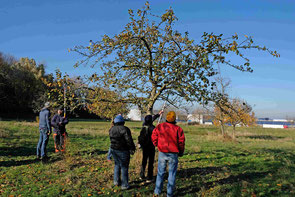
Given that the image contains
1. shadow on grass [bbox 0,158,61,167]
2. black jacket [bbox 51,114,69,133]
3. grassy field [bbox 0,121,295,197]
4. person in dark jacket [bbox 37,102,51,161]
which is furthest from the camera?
black jacket [bbox 51,114,69,133]

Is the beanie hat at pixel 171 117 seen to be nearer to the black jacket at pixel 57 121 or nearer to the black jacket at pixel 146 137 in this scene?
the black jacket at pixel 146 137

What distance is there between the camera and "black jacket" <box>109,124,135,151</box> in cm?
614

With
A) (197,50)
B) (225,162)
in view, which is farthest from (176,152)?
(225,162)

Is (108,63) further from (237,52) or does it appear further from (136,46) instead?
(237,52)

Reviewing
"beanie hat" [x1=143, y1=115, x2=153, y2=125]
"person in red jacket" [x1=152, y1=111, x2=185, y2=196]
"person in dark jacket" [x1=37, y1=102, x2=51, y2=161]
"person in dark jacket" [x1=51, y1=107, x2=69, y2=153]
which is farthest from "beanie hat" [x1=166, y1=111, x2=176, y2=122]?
"person in dark jacket" [x1=51, y1=107, x2=69, y2=153]

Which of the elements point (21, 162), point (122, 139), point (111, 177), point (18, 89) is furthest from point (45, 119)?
point (18, 89)

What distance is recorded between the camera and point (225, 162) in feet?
33.4

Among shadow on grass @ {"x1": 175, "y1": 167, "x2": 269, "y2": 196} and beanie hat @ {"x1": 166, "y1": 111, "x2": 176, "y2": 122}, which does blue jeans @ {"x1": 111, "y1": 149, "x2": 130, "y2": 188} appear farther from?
beanie hat @ {"x1": 166, "y1": 111, "x2": 176, "y2": 122}

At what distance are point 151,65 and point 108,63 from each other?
1.49 meters

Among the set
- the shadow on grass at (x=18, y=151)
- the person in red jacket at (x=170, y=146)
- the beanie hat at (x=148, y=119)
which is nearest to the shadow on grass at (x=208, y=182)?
the person in red jacket at (x=170, y=146)

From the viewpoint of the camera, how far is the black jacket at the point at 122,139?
6.14 meters

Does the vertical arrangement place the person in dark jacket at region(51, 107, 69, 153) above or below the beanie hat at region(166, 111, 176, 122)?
below

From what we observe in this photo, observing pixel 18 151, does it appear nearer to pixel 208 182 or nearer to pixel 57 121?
pixel 57 121

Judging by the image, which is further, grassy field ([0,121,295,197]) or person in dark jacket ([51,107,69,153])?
person in dark jacket ([51,107,69,153])
